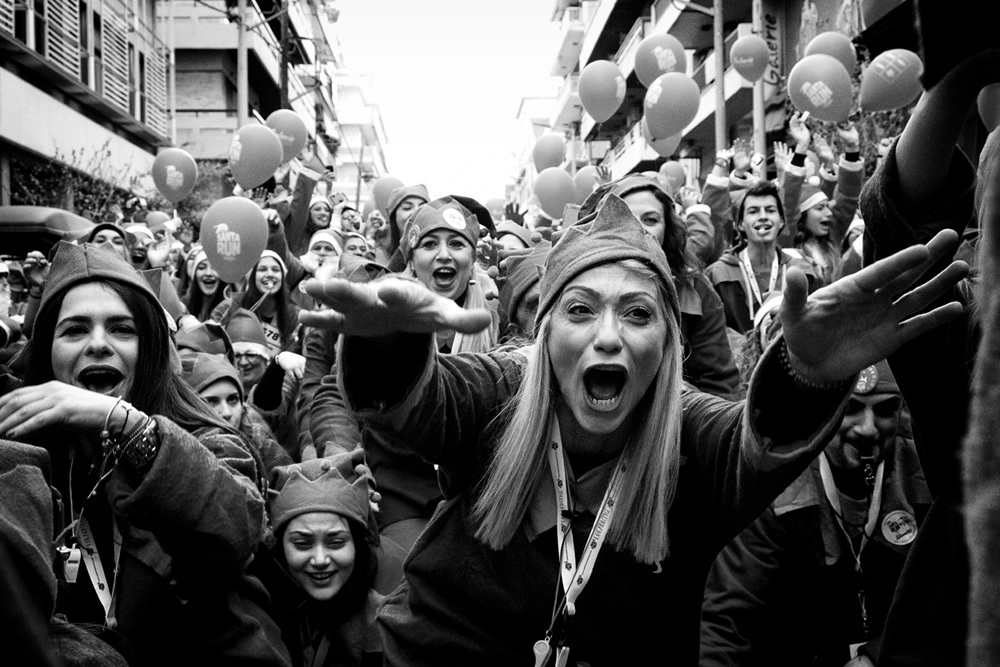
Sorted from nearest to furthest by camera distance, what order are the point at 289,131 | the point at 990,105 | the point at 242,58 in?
1. the point at 990,105
2. the point at 289,131
3. the point at 242,58

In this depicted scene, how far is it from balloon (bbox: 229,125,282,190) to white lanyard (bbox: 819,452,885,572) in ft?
22.4

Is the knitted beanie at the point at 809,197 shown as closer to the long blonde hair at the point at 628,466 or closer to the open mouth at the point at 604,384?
the long blonde hair at the point at 628,466

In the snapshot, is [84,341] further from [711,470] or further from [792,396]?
[792,396]

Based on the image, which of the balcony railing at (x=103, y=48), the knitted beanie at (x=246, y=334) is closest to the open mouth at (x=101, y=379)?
the knitted beanie at (x=246, y=334)

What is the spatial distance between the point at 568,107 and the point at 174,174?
145ft

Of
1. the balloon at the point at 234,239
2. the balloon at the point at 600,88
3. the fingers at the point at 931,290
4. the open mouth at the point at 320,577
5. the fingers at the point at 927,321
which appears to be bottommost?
the open mouth at the point at 320,577

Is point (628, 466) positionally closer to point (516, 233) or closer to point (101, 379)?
point (101, 379)

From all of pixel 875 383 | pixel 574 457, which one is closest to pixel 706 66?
pixel 875 383

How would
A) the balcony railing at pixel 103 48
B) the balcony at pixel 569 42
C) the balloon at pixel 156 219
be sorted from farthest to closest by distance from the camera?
the balcony at pixel 569 42 → the balcony railing at pixel 103 48 → the balloon at pixel 156 219

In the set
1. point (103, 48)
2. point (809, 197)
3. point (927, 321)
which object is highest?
point (103, 48)

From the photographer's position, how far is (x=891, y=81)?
25.4 ft

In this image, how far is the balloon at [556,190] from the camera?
1016cm

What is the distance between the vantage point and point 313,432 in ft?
16.8

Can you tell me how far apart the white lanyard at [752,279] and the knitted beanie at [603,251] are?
400 cm
